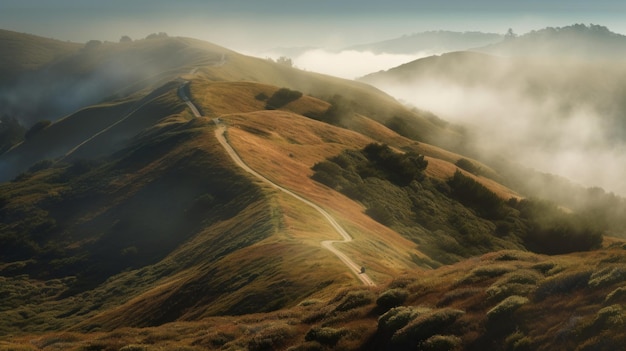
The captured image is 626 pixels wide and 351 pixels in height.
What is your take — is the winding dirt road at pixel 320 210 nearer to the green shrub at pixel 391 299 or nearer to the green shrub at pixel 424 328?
the green shrub at pixel 391 299

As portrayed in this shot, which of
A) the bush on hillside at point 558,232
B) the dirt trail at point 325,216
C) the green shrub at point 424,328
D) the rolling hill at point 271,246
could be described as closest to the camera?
the green shrub at point 424,328

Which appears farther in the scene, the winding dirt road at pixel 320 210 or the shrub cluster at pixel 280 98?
the shrub cluster at pixel 280 98

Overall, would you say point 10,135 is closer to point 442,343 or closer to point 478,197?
point 478,197

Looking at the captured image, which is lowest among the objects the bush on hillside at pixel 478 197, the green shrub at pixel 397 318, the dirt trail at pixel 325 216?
the bush on hillside at pixel 478 197

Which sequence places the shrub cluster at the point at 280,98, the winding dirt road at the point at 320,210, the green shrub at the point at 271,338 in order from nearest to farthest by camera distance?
1. the green shrub at the point at 271,338
2. the winding dirt road at the point at 320,210
3. the shrub cluster at the point at 280,98

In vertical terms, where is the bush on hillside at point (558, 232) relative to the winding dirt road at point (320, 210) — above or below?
below

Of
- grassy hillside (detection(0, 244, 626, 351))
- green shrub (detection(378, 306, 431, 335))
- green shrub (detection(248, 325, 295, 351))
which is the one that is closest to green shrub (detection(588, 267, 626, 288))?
grassy hillside (detection(0, 244, 626, 351))

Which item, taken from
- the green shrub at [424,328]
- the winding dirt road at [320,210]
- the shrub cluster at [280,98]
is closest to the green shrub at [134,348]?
the green shrub at [424,328]

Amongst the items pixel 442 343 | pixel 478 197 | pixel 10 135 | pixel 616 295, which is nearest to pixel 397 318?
pixel 442 343
